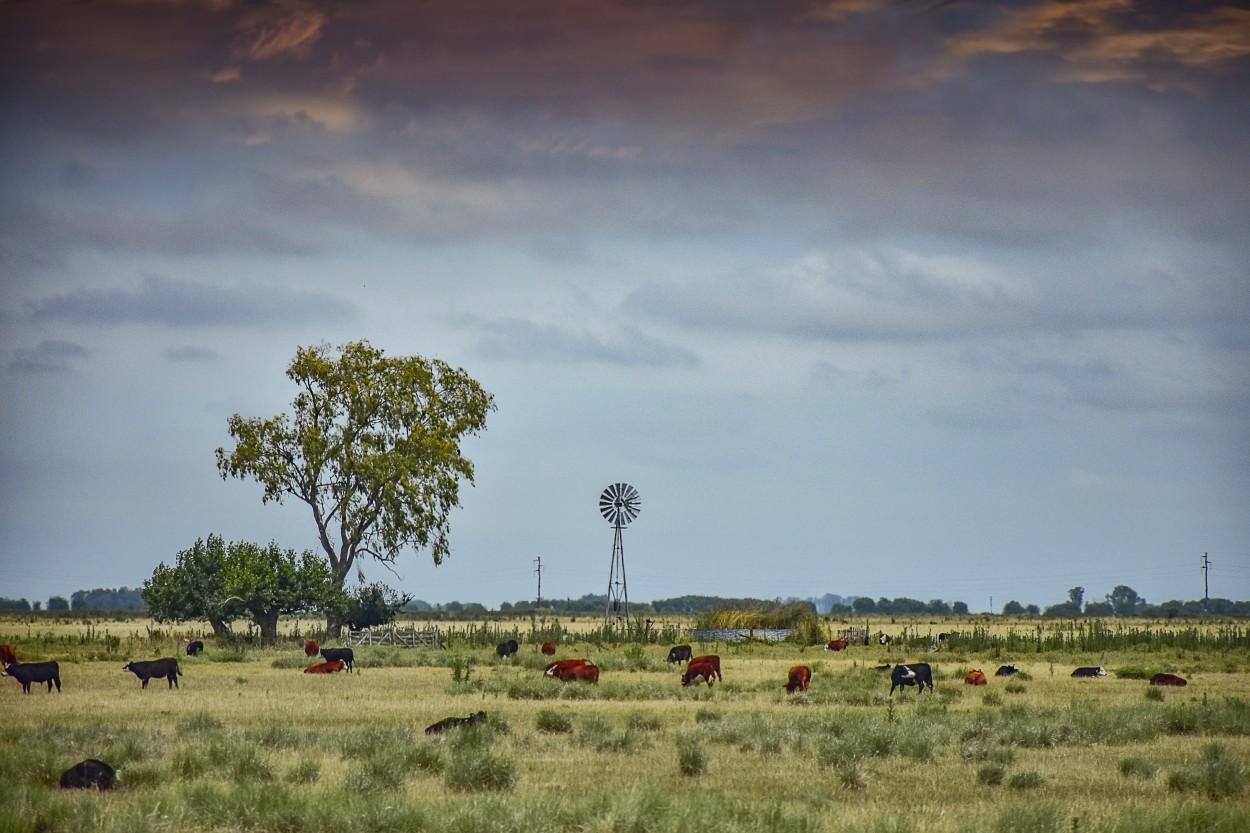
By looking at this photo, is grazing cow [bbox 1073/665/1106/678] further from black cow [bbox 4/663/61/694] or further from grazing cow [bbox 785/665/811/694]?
black cow [bbox 4/663/61/694]

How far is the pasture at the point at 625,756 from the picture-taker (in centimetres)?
1332

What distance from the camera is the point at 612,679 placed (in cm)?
3550

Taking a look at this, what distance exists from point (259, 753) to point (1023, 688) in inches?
847

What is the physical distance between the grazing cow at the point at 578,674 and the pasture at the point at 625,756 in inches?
49.7

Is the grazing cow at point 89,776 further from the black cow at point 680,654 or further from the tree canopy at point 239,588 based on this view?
the tree canopy at point 239,588

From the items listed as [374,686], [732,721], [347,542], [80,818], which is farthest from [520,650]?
Answer: [80,818]

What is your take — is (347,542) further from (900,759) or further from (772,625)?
(900,759)

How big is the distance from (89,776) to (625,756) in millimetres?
7325

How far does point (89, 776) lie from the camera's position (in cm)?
1534

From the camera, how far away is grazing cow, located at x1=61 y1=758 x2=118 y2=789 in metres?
15.3

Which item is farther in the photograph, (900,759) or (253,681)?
(253,681)

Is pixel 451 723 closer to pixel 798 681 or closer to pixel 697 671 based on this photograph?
pixel 798 681

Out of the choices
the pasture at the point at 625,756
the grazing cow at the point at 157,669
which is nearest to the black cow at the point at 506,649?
the pasture at the point at 625,756

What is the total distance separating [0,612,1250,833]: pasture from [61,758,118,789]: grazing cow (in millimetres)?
377
